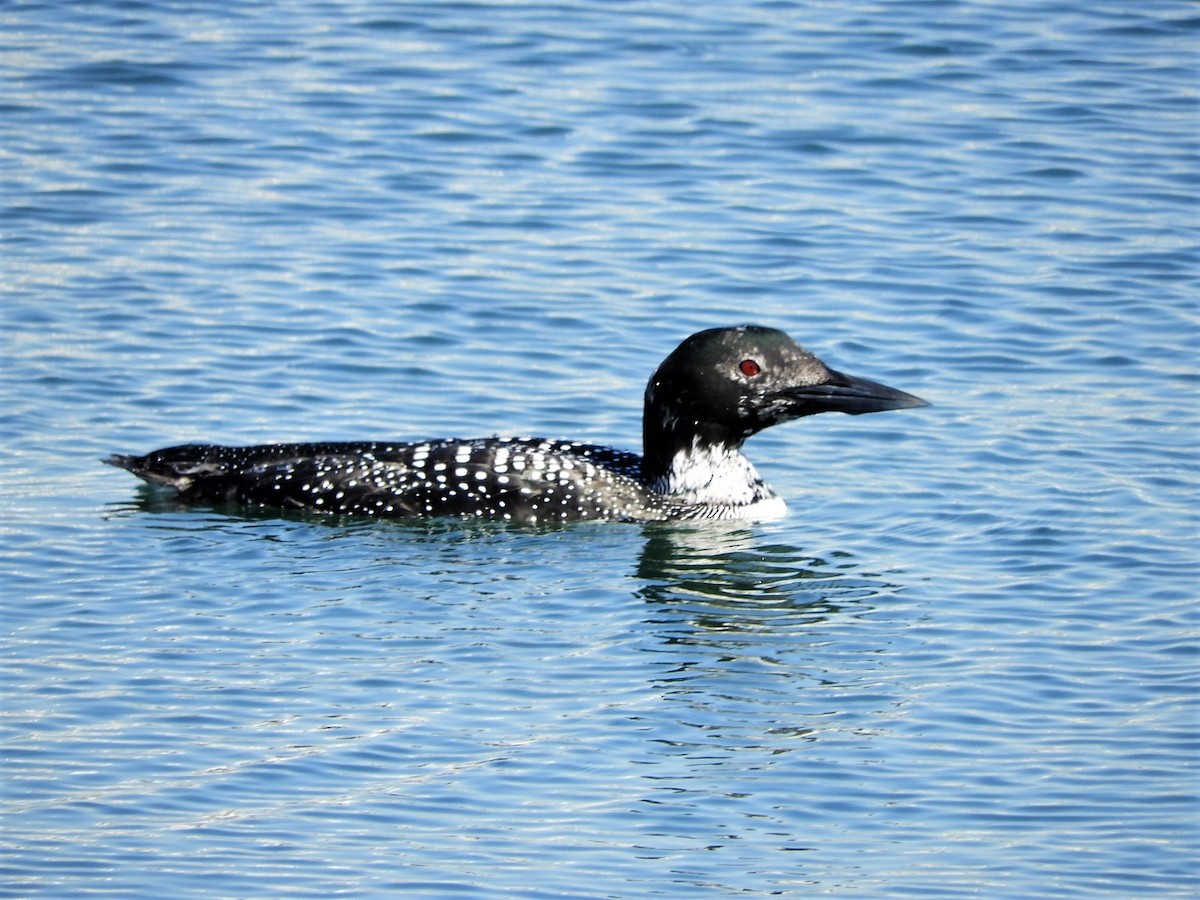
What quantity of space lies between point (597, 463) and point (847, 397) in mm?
960

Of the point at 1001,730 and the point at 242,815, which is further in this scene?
the point at 1001,730

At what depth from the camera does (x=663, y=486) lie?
7883mm

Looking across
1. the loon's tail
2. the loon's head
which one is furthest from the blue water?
the loon's head

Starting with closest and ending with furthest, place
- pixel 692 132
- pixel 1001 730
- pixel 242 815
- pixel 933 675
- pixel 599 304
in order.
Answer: pixel 242 815 < pixel 1001 730 < pixel 933 675 < pixel 599 304 < pixel 692 132

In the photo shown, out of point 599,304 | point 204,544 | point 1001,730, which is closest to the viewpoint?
point 1001,730

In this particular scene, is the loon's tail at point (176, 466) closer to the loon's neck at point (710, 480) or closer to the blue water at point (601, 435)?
the blue water at point (601, 435)

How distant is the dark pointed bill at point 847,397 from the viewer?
7.61 m

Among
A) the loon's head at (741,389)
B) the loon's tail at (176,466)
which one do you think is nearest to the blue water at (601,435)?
the loon's tail at (176,466)

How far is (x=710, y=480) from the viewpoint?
7.84 metres

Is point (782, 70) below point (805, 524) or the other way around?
the other way around

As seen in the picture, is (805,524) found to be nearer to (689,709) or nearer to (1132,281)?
(689,709)

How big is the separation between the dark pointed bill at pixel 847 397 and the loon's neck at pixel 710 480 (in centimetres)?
33

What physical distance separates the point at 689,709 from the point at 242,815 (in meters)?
1.36

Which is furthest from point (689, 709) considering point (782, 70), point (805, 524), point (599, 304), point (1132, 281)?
point (782, 70)
